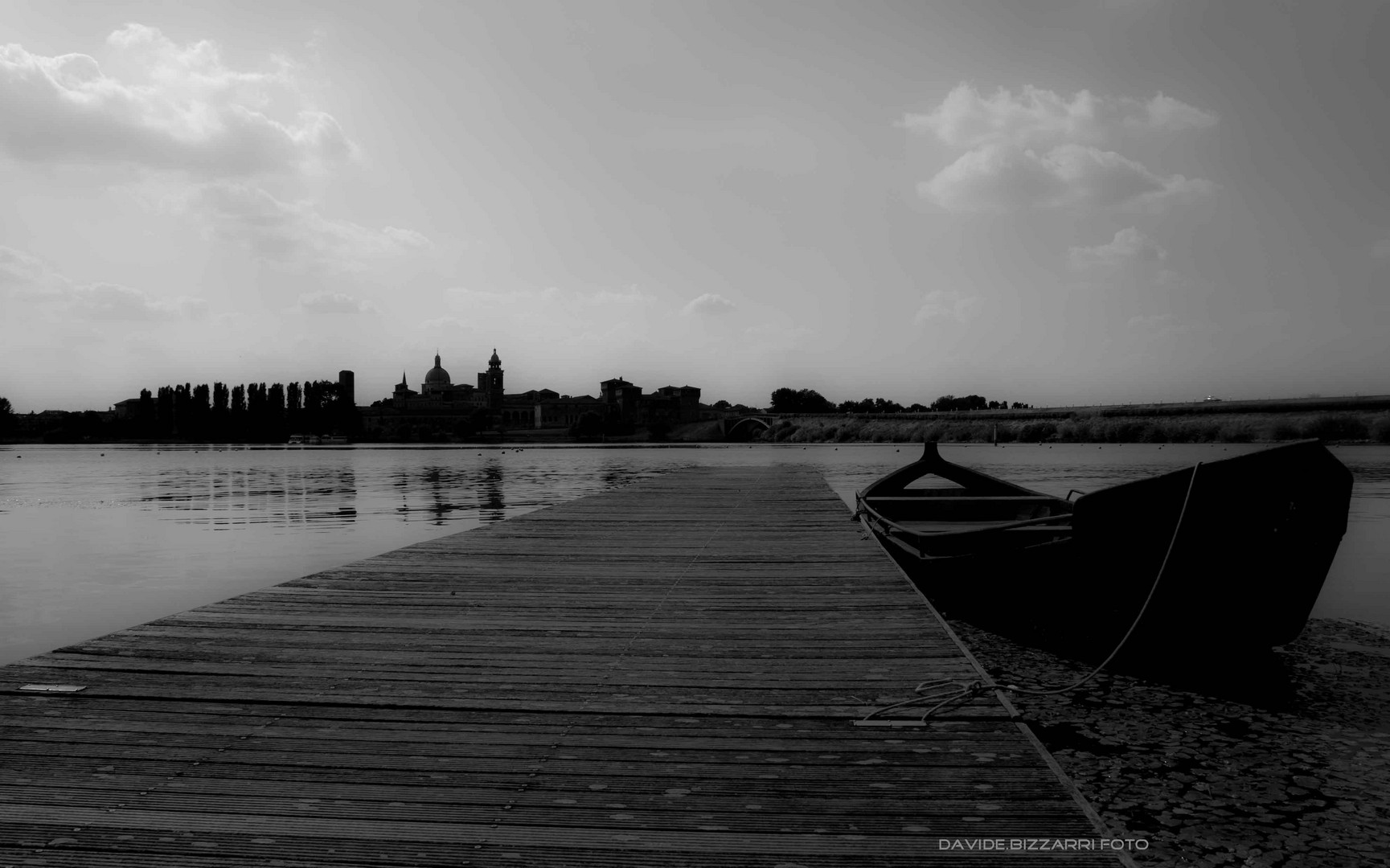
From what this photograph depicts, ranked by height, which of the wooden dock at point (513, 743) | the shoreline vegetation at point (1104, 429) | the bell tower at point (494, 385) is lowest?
the shoreline vegetation at point (1104, 429)

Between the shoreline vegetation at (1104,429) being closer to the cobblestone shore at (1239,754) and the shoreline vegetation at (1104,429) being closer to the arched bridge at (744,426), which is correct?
the arched bridge at (744,426)

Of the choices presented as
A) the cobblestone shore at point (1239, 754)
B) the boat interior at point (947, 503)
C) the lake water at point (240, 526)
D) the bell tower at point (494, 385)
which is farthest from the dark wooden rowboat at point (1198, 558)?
the bell tower at point (494, 385)

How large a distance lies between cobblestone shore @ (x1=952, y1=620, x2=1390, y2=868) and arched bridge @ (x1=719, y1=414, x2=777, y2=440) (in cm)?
12604

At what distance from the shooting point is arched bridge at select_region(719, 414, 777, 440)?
138125 millimetres

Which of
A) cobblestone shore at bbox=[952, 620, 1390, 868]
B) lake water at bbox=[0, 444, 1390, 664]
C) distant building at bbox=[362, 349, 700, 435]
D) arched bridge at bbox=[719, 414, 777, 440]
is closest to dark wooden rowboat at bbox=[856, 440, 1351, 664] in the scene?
cobblestone shore at bbox=[952, 620, 1390, 868]

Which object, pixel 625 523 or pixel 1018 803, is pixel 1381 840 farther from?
pixel 625 523

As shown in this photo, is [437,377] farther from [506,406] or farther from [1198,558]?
[1198,558]

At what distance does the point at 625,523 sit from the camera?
1278 cm

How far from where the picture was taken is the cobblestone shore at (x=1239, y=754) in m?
3.95

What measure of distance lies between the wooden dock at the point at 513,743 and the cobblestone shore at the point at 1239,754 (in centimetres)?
97

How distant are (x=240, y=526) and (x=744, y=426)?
130m

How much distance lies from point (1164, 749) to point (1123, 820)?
116 cm

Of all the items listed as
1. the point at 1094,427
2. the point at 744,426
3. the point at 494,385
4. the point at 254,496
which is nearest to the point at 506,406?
the point at 494,385

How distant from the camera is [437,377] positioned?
186 meters
